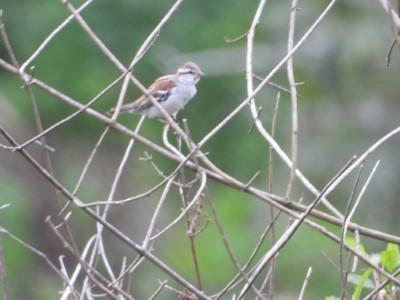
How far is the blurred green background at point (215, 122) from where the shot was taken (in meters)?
10.5

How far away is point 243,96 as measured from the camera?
47.0 ft

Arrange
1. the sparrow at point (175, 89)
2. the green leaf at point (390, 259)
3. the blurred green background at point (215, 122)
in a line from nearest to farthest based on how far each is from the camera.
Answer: the green leaf at point (390, 259), the sparrow at point (175, 89), the blurred green background at point (215, 122)

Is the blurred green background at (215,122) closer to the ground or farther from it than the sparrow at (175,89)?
closer to the ground

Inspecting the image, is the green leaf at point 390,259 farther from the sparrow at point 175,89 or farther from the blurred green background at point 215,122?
the blurred green background at point 215,122

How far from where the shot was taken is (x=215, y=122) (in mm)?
14328

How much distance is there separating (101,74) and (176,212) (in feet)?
9.62

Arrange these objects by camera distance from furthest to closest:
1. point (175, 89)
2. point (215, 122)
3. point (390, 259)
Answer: point (215, 122) → point (175, 89) → point (390, 259)

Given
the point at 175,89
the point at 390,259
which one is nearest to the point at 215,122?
the point at 175,89

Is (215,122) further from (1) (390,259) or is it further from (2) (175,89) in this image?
(1) (390,259)

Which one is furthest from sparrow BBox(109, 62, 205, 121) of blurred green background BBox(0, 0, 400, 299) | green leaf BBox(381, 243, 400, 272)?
blurred green background BBox(0, 0, 400, 299)

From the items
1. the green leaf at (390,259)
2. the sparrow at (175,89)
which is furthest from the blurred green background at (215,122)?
the green leaf at (390,259)

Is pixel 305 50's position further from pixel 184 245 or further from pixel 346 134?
pixel 184 245

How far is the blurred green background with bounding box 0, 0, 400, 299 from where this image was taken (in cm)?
1051

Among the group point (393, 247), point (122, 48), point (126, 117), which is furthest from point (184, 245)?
point (393, 247)
